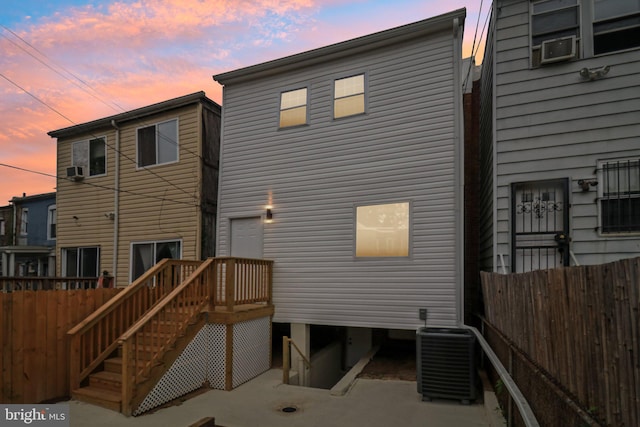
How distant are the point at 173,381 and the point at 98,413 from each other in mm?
1017

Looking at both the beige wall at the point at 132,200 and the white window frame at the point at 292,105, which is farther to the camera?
the beige wall at the point at 132,200

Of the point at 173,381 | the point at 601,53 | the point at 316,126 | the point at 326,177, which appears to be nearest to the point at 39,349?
the point at 173,381

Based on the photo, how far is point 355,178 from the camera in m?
7.65

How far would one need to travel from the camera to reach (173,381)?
18.8 feet

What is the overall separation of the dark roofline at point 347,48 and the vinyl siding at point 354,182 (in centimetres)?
16

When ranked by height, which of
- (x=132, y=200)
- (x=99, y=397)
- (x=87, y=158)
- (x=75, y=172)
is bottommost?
(x=99, y=397)

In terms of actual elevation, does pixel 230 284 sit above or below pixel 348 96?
below

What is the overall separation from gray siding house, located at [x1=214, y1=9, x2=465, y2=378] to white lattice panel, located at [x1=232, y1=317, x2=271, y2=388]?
514 millimetres

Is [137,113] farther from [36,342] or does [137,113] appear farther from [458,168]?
[458,168]

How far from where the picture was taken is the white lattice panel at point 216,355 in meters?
6.43

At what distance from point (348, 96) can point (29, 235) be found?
55.6ft

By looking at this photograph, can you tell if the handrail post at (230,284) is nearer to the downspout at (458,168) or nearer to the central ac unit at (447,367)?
the central ac unit at (447,367)

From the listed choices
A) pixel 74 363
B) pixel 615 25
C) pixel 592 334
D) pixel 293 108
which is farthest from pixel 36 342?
pixel 615 25

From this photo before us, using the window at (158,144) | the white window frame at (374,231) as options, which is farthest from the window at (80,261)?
the white window frame at (374,231)
